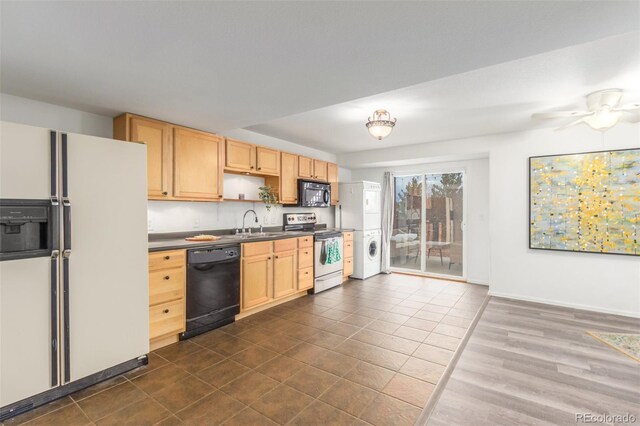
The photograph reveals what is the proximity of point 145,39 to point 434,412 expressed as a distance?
2.95 meters

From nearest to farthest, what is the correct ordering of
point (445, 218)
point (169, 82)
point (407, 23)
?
1. point (407, 23)
2. point (169, 82)
3. point (445, 218)

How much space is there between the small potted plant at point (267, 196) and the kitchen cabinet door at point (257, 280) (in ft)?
2.99

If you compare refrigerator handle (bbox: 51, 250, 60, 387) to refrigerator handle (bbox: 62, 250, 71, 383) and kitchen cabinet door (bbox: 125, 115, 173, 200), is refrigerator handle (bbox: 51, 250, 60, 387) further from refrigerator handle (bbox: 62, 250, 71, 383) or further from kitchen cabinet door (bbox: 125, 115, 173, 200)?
kitchen cabinet door (bbox: 125, 115, 173, 200)

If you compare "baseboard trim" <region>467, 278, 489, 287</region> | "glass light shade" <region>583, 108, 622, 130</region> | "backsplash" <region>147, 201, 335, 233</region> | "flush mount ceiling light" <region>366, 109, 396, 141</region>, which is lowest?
"baseboard trim" <region>467, 278, 489, 287</region>

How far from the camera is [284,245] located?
416cm

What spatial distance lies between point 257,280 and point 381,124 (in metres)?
2.42

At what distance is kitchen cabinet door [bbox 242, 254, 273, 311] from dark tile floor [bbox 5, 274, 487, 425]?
0.67ft

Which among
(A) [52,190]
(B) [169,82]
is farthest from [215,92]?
(A) [52,190]

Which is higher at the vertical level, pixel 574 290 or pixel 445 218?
pixel 445 218

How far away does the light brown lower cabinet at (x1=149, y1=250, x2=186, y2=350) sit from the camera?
277cm

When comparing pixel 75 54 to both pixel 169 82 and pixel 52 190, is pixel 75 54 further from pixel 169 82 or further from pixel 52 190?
pixel 52 190

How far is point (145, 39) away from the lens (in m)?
1.76

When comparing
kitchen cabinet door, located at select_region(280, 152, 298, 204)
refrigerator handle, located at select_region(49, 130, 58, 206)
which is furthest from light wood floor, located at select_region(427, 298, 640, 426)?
kitchen cabinet door, located at select_region(280, 152, 298, 204)

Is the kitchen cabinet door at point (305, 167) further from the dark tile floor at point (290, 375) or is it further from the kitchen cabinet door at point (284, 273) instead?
the dark tile floor at point (290, 375)
